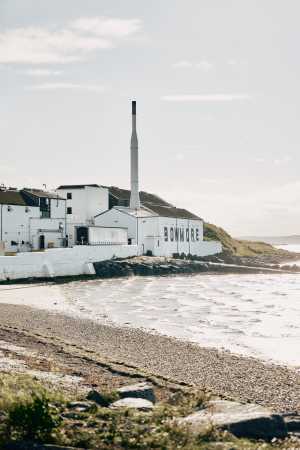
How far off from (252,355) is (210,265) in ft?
174

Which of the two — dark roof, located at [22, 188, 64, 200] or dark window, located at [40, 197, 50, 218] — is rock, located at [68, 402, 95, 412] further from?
dark window, located at [40, 197, 50, 218]

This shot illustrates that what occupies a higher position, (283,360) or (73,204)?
(73,204)

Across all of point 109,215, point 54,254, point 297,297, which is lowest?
point 297,297

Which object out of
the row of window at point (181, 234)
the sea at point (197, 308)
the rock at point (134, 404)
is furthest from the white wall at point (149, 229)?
the rock at point (134, 404)

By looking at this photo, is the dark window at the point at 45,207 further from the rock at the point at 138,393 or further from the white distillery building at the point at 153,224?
the rock at the point at 138,393

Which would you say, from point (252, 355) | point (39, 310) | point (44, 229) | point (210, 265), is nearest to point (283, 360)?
point (252, 355)

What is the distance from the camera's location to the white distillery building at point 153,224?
70500mm

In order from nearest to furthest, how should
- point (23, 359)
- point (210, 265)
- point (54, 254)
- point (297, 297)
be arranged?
point (23, 359) < point (297, 297) < point (54, 254) < point (210, 265)

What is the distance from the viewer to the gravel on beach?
12.6m

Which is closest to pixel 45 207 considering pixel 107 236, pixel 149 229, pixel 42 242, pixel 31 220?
pixel 31 220

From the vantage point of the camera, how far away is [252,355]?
1817 cm

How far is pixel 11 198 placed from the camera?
58.5 meters

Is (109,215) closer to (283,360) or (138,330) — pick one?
(138,330)

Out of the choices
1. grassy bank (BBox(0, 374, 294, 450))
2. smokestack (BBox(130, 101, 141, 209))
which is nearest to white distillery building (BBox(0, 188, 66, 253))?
smokestack (BBox(130, 101, 141, 209))
